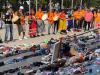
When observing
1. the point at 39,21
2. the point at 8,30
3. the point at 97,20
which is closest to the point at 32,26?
the point at 39,21

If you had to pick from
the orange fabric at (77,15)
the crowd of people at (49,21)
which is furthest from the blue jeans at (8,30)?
the orange fabric at (77,15)

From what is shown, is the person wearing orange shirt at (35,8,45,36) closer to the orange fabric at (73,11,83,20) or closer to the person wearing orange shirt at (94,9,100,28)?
the orange fabric at (73,11,83,20)

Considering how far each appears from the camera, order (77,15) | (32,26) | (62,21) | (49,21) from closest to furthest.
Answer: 1. (32,26)
2. (49,21)
3. (62,21)
4. (77,15)

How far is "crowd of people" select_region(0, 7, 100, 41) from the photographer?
24203 mm

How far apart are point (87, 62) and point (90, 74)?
226cm

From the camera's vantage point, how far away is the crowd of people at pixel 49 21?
24203 mm

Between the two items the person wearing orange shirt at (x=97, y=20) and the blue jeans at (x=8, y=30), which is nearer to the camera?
the blue jeans at (x=8, y=30)

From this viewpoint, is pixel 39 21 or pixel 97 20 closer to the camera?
pixel 39 21

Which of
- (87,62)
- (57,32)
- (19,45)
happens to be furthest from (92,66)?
(57,32)

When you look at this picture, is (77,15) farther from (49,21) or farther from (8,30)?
(8,30)

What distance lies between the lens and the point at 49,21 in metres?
27.3

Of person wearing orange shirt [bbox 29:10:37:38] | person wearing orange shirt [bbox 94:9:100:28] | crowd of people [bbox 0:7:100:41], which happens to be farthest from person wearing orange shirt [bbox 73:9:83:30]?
person wearing orange shirt [bbox 29:10:37:38]

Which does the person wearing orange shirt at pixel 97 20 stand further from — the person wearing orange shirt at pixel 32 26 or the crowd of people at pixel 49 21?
the person wearing orange shirt at pixel 32 26

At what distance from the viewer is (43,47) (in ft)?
68.5
